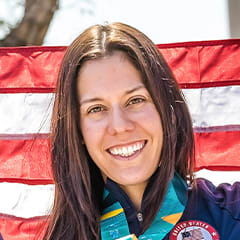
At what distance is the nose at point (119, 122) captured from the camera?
196 centimetres

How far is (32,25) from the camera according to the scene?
5922 millimetres

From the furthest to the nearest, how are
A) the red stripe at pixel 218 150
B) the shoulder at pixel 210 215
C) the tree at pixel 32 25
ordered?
the tree at pixel 32 25 → the red stripe at pixel 218 150 → the shoulder at pixel 210 215

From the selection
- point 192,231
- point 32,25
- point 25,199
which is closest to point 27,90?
point 25,199

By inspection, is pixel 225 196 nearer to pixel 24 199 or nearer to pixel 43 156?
pixel 43 156

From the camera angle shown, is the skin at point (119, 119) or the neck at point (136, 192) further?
the neck at point (136, 192)

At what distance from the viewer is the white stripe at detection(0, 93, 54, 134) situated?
10.0ft

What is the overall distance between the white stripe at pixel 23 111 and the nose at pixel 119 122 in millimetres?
1086

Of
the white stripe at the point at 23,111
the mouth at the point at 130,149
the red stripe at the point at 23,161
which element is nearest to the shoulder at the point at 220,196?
the mouth at the point at 130,149

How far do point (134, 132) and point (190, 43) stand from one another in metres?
1.12

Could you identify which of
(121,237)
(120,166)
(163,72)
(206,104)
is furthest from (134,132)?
(206,104)

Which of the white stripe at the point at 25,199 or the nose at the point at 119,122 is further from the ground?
the nose at the point at 119,122

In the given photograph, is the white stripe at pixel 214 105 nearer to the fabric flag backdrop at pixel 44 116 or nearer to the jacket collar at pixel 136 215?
the fabric flag backdrop at pixel 44 116

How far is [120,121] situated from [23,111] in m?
1.23

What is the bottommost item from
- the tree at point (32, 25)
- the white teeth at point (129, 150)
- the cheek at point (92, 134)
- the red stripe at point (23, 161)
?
the red stripe at point (23, 161)
